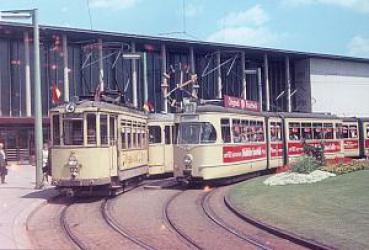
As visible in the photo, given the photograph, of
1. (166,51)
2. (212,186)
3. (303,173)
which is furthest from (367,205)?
(166,51)

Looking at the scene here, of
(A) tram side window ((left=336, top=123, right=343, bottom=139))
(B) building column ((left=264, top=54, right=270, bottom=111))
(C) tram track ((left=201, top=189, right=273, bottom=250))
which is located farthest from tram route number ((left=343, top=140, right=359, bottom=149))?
(B) building column ((left=264, top=54, right=270, bottom=111))

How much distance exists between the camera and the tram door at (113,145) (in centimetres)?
1662

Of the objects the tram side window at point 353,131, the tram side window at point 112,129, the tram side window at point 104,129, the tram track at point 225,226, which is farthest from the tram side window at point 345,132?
the tram side window at point 104,129

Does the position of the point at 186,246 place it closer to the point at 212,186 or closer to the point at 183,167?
the point at 183,167

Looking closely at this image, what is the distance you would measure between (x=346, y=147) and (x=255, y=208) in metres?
20.0

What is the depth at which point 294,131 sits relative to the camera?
26.1m

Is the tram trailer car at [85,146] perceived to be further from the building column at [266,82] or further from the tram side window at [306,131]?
the building column at [266,82]

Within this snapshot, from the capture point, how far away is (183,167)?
64.5 feet

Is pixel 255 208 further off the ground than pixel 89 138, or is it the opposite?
pixel 89 138

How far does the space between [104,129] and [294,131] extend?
482 inches

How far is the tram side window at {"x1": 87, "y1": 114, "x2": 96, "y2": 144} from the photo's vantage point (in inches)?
636

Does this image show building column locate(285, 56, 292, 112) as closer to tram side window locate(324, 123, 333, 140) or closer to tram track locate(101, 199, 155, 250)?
tram side window locate(324, 123, 333, 140)

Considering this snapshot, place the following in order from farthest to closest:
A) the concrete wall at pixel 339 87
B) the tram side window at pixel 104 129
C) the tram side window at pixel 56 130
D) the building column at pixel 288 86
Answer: the concrete wall at pixel 339 87, the building column at pixel 288 86, the tram side window at pixel 56 130, the tram side window at pixel 104 129

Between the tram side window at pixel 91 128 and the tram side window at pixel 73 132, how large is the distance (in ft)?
0.68
